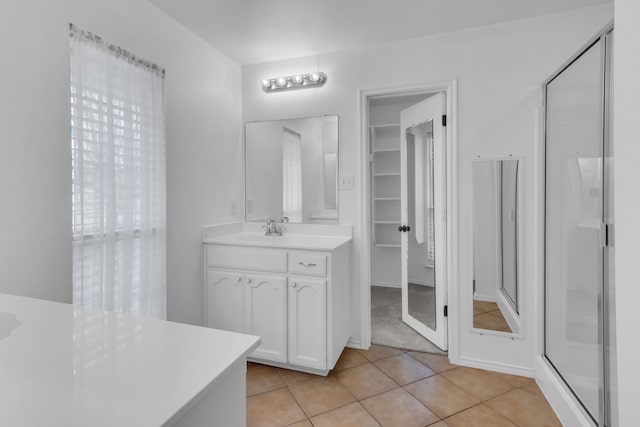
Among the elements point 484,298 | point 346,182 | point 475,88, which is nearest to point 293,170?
point 346,182

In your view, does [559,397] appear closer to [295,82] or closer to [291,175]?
[291,175]

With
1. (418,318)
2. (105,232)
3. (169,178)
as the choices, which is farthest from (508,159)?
(105,232)

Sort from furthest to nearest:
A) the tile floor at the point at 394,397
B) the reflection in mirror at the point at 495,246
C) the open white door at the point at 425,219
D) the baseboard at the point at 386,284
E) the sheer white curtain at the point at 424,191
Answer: the baseboard at the point at 386,284, the sheer white curtain at the point at 424,191, the open white door at the point at 425,219, the reflection in mirror at the point at 495,246, the tile floor at the point at 394,397

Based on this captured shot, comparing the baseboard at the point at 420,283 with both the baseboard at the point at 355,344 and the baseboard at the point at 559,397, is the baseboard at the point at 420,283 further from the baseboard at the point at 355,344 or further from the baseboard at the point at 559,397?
the baseboard at the point at 559,397

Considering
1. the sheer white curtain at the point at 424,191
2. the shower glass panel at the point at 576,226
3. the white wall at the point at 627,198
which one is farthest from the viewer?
the sheer white curtain at the point at 424,191

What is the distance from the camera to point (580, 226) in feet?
5.43

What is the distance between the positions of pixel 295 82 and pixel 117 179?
160 cm

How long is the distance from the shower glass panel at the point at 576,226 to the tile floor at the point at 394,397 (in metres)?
0.34

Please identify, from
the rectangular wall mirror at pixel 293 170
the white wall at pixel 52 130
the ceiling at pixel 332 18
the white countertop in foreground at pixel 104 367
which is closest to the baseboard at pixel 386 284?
the rectangular wall mirror at pixel 293 170

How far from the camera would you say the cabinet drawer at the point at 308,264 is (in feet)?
7.08

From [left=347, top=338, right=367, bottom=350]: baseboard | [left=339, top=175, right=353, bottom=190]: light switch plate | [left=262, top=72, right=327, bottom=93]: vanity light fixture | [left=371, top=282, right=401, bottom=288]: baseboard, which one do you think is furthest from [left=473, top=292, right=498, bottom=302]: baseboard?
[left=262, top=72, right=327, bottom=93]: vanity light fixture

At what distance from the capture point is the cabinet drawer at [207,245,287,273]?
2.24 metres

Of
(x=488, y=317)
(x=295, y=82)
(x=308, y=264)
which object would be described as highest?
(x=295, y=82)

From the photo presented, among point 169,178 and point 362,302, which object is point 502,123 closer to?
point 362,302
